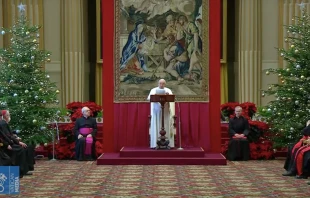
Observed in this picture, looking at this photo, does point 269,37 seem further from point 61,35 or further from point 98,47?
point 61,35

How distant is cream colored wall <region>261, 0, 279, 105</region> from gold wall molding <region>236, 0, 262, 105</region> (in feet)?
0.41

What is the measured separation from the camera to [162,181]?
10.9m

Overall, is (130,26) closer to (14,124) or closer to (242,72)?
(14,124)

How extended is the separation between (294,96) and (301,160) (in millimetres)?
3651

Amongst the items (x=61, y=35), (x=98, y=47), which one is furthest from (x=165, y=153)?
(x=98, y=47)

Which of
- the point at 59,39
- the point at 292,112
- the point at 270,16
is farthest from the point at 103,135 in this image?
the point at 270,16

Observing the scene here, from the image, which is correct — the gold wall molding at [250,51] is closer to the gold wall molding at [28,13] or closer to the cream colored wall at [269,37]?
the cream colored wall at [269,37]

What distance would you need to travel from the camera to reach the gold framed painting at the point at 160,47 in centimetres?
1533

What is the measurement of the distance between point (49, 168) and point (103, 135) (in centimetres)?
245

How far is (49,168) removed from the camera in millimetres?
13336

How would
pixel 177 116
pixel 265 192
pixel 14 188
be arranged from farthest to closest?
pixel 177 116 → pixel 265 192 → pixel 14 188

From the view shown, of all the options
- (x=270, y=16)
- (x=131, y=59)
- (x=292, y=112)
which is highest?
(x=270, y=16)

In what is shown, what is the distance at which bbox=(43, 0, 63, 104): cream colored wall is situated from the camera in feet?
66.2

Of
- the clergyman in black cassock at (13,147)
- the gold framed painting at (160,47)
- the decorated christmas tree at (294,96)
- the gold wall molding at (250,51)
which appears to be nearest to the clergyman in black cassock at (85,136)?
the gold framed painting at (160,47)
